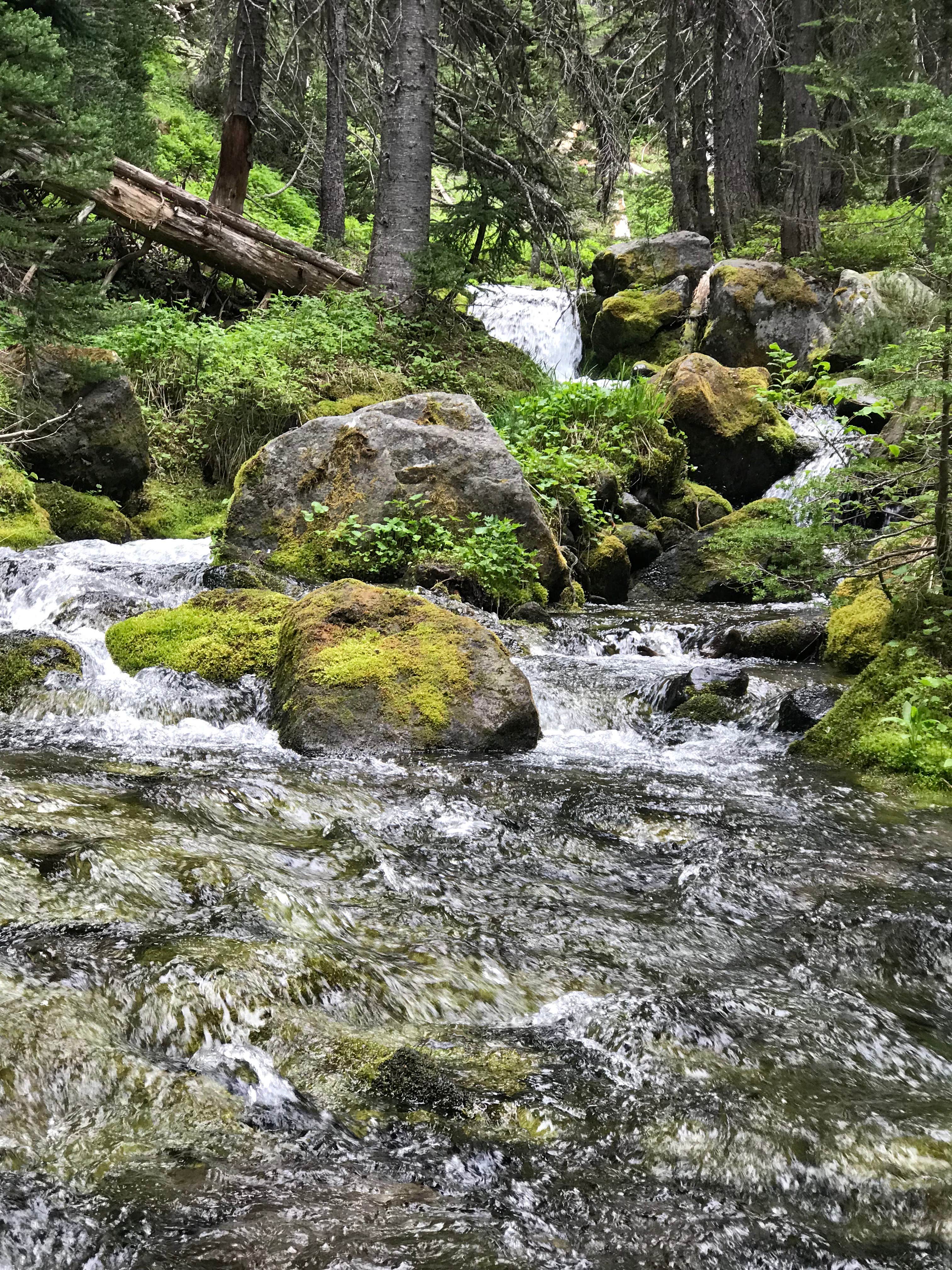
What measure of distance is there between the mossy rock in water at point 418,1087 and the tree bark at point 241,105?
14.4 metres

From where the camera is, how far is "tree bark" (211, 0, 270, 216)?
13.9 meters

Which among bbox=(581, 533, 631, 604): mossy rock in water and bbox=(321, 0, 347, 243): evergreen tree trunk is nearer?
bbox=(581, 533, 631, 604): mossy rock in water

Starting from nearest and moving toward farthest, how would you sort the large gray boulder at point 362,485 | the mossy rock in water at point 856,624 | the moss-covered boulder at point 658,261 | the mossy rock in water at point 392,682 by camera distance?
the mossy rock in water at point 392,682, the mossy rock in water at point 856,624, the large gray boulder at point 362,485, the moss-covered boulder at point 658,261

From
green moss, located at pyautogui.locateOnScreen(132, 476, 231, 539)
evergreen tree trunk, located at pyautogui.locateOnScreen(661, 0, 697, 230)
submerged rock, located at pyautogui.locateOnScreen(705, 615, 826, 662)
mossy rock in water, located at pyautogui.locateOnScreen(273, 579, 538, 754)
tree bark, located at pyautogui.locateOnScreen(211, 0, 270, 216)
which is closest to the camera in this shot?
mossy rock in water, located at pyautogui.locateOnScreen(273, 579, 538, 754)

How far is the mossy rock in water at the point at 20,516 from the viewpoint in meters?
8.49

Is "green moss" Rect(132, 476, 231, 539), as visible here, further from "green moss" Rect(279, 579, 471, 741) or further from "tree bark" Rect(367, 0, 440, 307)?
"tree bark" Rect(367, 0, 440, 307)

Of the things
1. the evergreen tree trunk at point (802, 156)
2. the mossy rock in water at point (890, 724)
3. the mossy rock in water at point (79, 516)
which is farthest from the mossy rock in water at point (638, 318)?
the mossy rock in water at point (890, 724)

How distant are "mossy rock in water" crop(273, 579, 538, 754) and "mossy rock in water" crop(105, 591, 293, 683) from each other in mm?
330

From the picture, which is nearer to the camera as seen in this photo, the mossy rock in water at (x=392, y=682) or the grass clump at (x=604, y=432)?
the mossy rock in water at (x=392, y=682)

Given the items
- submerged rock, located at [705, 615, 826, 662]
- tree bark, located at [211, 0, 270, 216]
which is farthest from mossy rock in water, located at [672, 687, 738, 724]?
tree bark, located at [211, 0, 270, 216]

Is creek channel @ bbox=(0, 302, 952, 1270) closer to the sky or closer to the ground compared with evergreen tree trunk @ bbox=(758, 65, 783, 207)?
closer to the ground

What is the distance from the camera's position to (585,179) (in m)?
18.7

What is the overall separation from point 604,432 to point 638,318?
5966 mm

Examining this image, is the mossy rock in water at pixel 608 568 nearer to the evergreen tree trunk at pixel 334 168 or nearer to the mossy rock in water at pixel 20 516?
the mossy rock in water at pixel 20 516
